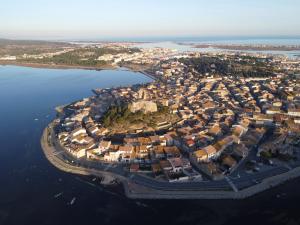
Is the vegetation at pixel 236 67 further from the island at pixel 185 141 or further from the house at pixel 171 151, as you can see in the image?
the house at pixel 171 151

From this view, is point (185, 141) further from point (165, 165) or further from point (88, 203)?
point (88, 203)

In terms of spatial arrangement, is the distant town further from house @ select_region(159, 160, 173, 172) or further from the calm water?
the calm water

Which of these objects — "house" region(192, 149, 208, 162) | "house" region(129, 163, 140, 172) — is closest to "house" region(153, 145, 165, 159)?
"house" region(129, 163, 140, 172)

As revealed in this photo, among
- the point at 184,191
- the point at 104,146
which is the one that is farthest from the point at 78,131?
the point at 184,191

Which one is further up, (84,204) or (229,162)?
(229,162)

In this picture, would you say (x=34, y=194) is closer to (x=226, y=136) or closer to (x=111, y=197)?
(x=111, y=197)

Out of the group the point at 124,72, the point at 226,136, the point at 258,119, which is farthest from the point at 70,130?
the point at 124,72
